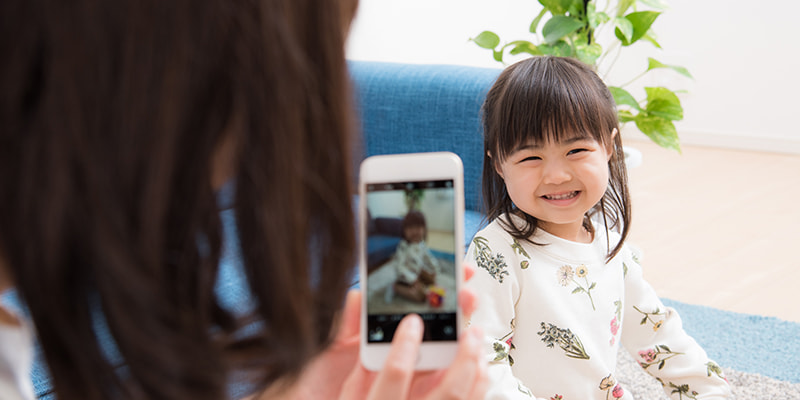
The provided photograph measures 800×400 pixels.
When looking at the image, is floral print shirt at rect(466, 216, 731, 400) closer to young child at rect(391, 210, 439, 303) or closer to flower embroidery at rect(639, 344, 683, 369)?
flower embroidery at rect(639, 344, 683, 369)

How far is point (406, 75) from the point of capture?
1848 millimetres

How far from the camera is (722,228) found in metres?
2.69

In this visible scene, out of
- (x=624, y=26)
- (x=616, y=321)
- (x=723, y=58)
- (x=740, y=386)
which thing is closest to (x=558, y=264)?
(x=616, y=321)

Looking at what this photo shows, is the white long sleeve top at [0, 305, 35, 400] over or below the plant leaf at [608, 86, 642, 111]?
below

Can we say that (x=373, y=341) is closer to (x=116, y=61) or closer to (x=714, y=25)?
(x=116, y=61)

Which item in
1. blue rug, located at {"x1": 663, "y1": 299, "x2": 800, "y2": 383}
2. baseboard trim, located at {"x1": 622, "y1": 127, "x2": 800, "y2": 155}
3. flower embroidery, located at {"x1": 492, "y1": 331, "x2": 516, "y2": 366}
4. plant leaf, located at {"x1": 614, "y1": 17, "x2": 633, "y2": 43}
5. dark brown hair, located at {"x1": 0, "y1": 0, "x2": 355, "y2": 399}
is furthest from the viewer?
baseboard trim, located at {"x1": 622, "y1": 127, "x2": 800, "y2": 155}

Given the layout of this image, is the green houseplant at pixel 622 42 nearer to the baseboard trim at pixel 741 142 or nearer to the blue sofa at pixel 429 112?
the blue sofa at pixel 429 112

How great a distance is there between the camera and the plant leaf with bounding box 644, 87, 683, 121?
196cm

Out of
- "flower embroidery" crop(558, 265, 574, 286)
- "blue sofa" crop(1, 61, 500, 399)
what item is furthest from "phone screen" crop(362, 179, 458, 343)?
"blue sofa" crop(1, 61, 500, 399)

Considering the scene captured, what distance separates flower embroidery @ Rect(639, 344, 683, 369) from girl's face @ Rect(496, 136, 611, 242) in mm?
263

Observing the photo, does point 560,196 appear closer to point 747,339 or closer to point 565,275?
point 565,275

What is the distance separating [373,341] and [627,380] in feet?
3.61

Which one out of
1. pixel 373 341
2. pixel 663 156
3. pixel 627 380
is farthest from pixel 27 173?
pixel 663 156

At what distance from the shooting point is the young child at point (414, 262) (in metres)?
0.65
